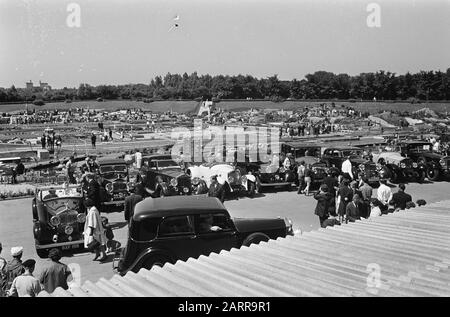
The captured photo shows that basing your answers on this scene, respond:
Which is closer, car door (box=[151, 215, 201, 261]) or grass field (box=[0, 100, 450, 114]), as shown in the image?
car door (box=[151, 215, 201, 261])

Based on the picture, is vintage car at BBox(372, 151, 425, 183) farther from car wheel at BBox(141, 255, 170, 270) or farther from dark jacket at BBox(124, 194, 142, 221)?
car wheel at BBox(141, 255, 170, 270)

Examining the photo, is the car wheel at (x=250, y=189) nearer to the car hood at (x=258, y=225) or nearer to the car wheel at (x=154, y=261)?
the car hood at (x=258, y=225)

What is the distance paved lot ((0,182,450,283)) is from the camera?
10497 mm

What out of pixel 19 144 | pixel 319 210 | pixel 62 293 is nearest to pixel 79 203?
pixel 319 210

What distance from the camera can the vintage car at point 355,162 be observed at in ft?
61.9

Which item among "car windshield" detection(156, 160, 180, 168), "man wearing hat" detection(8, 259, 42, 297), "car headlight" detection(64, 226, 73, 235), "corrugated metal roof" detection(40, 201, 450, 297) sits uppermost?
"corrugated metal roof" detection(40, 201, 450, 297)

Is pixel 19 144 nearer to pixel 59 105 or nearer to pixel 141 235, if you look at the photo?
pixel 141 235

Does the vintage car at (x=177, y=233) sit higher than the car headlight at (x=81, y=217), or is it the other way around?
the vintage car at (x=177, y=233)

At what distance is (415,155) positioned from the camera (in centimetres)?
2130

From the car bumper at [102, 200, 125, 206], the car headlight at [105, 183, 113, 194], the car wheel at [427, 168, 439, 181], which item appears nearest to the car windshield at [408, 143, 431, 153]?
the car wheel at [427, 168, 439, 181]

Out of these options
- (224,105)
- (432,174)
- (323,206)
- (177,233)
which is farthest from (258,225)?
(224,105)

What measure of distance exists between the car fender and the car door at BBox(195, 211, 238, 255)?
58cm

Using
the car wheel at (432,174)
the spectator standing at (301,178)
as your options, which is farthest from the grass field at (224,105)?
the spectator standing at (301,178)

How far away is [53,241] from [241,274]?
6819 mm
